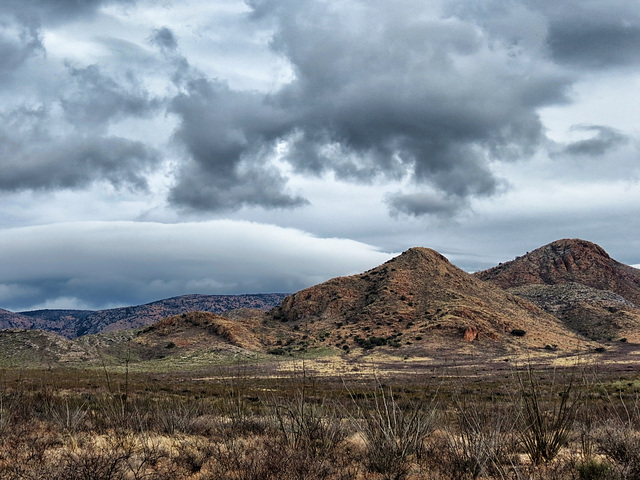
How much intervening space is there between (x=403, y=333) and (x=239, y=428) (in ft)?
239

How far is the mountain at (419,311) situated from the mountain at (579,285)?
8794mm

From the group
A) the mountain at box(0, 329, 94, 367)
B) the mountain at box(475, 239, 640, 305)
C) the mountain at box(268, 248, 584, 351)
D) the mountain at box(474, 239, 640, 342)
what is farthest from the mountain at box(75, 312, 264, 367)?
the mountain at box(475, 239, 640, 305)

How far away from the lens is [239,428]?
38.9ft

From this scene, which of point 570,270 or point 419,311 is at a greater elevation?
point 570,270

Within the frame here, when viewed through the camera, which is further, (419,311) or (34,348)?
(419,311)

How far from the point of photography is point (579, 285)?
122m

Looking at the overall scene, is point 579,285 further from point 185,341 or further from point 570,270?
point 185,341

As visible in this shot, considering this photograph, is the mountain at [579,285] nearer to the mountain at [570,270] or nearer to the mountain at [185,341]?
the mountain at [570,270]

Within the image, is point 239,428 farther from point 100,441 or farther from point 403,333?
point 403,333

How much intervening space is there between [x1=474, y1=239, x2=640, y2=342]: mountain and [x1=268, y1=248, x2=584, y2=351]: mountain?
879 cm

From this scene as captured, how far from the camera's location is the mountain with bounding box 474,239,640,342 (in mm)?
96438

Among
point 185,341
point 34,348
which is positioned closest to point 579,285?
point 185,341

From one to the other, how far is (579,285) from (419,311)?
62.7 metres

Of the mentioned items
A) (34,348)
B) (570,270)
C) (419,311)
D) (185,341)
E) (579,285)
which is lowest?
(185,341)
